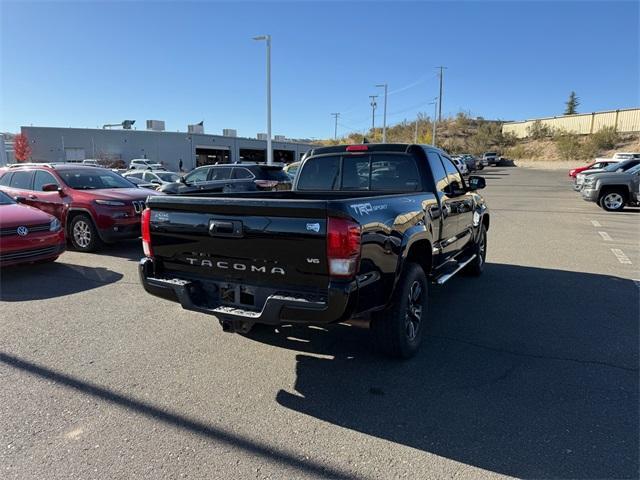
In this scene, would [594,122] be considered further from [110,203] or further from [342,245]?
[342,245]

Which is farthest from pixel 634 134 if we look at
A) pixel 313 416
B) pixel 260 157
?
pixel 313 416

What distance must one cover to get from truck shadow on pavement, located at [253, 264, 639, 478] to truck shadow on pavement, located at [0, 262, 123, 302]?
3407 millimetres

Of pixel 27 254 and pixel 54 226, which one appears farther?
pixel 54 226

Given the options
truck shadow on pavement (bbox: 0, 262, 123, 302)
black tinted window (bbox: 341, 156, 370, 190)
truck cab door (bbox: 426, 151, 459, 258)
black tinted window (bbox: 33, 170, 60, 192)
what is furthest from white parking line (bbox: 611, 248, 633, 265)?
black tinted window (bbox: 33, 170, 60, 192)

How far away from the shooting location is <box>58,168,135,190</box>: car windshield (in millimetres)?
9328

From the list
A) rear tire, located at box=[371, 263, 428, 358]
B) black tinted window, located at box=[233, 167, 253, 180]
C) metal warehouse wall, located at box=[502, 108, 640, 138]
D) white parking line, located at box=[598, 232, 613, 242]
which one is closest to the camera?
rear tire, located at box=[371, 263, 428, 358]

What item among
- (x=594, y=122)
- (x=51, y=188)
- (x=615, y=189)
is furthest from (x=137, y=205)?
(x=594, y=122)

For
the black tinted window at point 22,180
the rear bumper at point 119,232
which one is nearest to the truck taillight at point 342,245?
the rear bumper at point 119,232

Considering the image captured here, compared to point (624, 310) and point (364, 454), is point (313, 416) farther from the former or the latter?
point (624, 310)

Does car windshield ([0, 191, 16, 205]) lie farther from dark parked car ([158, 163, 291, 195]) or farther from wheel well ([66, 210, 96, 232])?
dark parked car ([158, 163, 291, 195])

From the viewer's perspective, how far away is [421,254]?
4.43 metres

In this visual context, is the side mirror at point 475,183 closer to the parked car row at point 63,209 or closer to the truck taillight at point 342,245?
the truck taillight at point 342,245

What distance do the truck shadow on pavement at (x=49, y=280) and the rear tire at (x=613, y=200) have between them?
16.6 meters

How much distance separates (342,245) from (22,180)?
9.60 m
